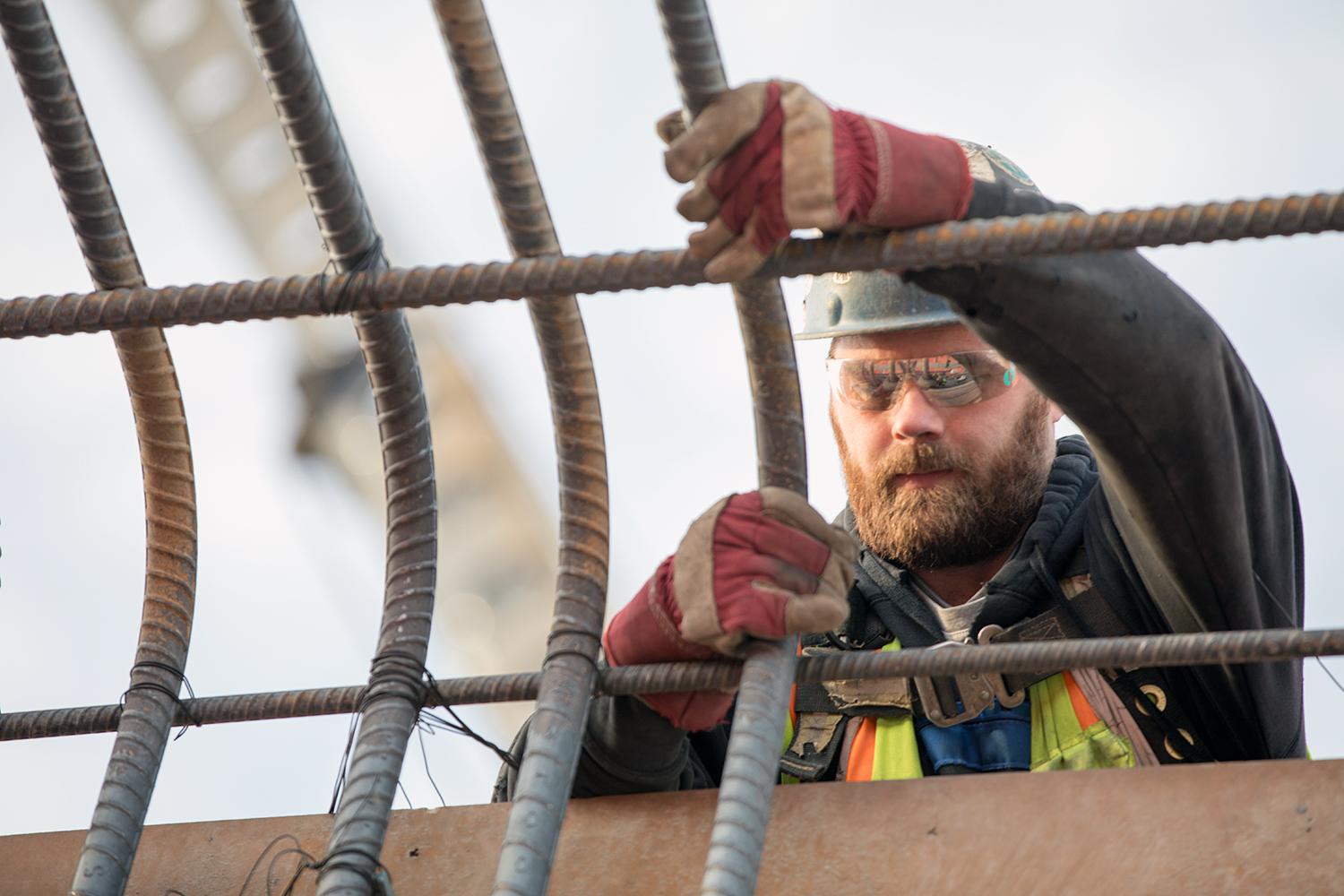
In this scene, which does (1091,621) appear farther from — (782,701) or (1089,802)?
(782,701)

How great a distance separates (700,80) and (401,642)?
42.0 inches

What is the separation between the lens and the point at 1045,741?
12.1 ft

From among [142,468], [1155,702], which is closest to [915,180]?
[142,468]

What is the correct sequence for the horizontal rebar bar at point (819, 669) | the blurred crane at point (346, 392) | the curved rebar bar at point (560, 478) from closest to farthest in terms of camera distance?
the curved rebar bar at point (560, 478)
the horizontal rebar bar at point (819, 669)
the blurred crane at point (346, 392)

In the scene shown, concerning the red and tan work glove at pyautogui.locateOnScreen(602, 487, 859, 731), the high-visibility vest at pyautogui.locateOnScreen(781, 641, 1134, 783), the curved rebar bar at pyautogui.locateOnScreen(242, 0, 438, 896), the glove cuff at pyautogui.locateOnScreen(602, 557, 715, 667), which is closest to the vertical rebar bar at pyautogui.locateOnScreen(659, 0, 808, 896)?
the red and tan work glove at pyautogui.locateOnScreen(602, 487, 859, 731)

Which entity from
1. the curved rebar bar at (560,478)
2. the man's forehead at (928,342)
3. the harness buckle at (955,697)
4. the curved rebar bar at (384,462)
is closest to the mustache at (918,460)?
the man's forehead at (928,342)

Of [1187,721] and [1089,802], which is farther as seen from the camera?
[1187,721]

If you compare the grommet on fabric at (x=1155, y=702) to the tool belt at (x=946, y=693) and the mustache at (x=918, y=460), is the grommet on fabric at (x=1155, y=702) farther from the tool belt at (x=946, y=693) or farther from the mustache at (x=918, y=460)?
the mustache at (x=918, y=460)

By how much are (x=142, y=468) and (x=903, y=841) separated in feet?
4.85

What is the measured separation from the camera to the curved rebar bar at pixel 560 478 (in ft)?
8.51

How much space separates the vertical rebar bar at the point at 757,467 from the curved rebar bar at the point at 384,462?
0.54 metres

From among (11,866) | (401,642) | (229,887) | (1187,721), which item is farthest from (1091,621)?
(11,866)

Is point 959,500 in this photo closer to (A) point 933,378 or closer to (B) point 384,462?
(A) point 933,378

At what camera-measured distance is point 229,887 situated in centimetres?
314
